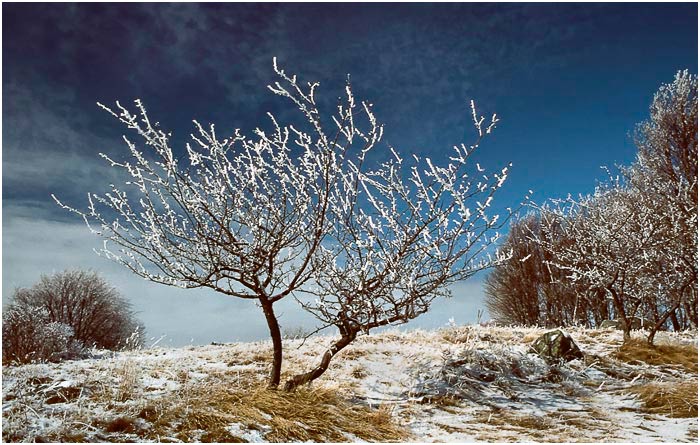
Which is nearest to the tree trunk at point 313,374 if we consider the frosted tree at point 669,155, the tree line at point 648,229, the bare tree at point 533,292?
the tree line at point 648,229

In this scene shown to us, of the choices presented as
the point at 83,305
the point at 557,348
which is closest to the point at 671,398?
the point at 557,348

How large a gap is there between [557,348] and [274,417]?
607cm

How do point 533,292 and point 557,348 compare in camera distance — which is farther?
point 533,292

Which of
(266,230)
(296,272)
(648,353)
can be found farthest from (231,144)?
(648,353)

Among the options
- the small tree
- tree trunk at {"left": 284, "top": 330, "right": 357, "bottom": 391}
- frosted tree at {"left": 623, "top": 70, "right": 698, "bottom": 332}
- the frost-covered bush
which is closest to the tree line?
frosted tree at {"left": 623, "top": 70, "right": 698, "bottom": 332}

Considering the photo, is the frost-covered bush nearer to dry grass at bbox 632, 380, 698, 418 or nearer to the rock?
the rock

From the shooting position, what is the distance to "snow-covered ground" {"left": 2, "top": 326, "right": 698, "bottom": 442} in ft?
15.3

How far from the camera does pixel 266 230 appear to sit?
5953mm

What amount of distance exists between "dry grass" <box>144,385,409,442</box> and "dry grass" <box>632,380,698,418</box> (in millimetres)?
3661

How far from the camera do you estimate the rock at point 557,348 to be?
914 cm

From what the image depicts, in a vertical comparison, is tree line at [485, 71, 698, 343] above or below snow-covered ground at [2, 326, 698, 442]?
above

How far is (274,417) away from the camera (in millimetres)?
5066

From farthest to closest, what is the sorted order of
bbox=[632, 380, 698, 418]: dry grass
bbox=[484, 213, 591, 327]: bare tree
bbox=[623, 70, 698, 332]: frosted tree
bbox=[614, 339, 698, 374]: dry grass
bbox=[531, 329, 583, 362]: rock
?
bbox=[484, 213, 591, 327]: bare tree, bbox=[623, 70, 698, 332]: frosted tree, bbox=[614, 339, 698, 374]: dry grass, bbox=[531, 329, 583, 362]: rock, bbox=[632, 380, 698, 418]: dry grass

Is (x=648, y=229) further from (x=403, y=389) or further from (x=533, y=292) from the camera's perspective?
(x=533, y=292)
